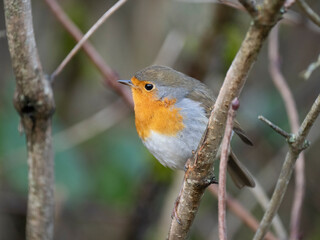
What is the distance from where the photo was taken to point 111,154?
14.8 ft

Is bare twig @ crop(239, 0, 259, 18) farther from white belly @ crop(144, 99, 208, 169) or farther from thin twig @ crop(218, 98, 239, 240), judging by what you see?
white belly @ crop(144, 99, 208, 169)

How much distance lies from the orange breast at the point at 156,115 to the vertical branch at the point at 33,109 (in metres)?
0.62

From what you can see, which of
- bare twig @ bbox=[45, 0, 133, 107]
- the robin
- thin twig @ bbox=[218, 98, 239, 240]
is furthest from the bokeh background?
thin twig @ bbox=[218, 98, 239, 240]

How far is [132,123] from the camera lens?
17.3 feet

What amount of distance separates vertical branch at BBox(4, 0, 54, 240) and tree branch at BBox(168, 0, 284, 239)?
76cm

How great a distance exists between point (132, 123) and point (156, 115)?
245 cm

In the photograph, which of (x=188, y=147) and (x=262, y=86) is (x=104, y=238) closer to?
(x=262, y=86)

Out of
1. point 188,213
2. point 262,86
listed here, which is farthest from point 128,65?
point 188,213

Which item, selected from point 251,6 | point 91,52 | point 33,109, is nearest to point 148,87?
point 91,52

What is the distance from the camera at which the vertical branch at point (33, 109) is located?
2.18m

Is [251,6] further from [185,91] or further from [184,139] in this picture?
[185,91]

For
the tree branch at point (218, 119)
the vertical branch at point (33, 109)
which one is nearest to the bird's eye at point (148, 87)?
the vertical branch at point (33, 109)

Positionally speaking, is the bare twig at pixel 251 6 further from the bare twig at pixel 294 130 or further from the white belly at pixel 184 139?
the bare twig at pixel 294 130

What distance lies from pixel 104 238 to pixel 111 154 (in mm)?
1269
